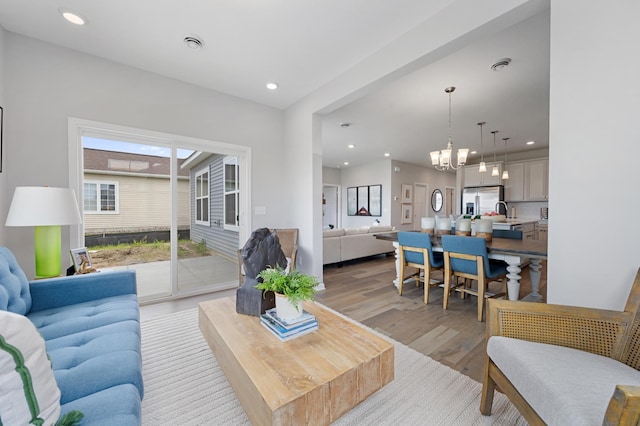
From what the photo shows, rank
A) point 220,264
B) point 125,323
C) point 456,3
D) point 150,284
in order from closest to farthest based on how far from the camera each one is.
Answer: point 125,323, point 456,3, point 150,284, point 220,264

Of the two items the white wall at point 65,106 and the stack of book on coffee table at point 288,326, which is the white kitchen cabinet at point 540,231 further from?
the white wall at point 65,106

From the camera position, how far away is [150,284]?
3.43 m

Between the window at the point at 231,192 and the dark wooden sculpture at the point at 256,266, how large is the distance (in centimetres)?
211

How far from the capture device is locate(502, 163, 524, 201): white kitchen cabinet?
6.33 meters

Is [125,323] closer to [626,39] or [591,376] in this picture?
[591,376]

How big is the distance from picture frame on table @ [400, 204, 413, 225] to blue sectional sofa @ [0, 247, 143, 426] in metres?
7.23

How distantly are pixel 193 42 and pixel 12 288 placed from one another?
7.90ft

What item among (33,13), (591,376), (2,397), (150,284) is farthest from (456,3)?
(150,284)

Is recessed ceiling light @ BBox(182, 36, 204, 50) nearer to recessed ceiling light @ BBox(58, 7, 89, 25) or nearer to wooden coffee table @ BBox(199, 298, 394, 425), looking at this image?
recessed ceiling light @ BBox(58, 7, 89, 25)

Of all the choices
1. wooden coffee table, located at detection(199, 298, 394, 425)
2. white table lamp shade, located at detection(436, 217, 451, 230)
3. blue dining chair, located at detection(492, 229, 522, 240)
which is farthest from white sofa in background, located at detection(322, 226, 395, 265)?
wooden coffee table, located at detection(199, 298, 394, 425)

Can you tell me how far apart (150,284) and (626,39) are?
4.84m

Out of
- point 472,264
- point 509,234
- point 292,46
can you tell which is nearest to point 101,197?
point 292,46

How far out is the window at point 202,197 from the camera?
12.2 feet

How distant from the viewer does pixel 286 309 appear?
155cm
